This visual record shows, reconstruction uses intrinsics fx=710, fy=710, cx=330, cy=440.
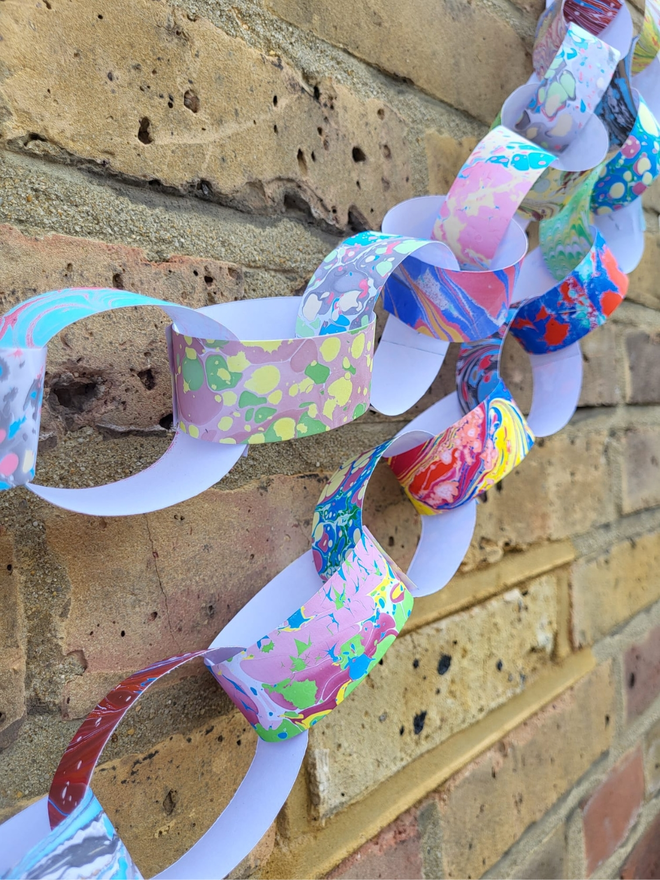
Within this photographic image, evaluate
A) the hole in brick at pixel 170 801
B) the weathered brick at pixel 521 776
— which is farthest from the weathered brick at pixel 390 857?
the hole in brick at pixel 170 801

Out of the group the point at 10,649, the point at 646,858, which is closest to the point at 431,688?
the point at 10,649

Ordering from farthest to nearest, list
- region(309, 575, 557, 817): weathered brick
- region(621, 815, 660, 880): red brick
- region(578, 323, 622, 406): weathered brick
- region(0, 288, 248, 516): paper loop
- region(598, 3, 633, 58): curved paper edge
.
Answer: region(621, 815, 660, 880): red brick
region(578, 323, 622, 406): weathered brick
region(598, 3, 633, 58): curved paper edge
region(309, 575, 557, 817): weathered brick
region(0, 288, 248, 516): paper loop

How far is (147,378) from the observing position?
372 millimetres

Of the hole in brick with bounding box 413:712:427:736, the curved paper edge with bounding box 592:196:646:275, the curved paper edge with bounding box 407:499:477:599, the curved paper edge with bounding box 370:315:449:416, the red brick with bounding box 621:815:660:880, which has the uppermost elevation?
the curved paper edge with bounding box 592:196:646:275

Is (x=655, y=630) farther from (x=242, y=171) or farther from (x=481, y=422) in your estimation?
(x=242, y=171)

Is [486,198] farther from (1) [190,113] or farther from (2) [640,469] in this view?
(2) [640,469]

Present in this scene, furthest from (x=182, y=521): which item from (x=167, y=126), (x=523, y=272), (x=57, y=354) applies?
(x=523, y=272)

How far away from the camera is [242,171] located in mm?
418

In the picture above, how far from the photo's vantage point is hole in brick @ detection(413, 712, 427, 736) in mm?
530

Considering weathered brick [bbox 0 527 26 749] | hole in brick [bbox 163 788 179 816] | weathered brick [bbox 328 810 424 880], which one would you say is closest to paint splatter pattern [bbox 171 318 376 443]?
weathered brick [bbox 0 527 26 749]

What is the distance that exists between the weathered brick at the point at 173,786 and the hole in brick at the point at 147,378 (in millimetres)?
172

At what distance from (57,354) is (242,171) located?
6.4 inches

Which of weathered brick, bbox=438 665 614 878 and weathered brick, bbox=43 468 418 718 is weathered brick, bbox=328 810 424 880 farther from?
weathered brick, bbox=43 468 418 718

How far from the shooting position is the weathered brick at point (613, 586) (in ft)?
2.41
